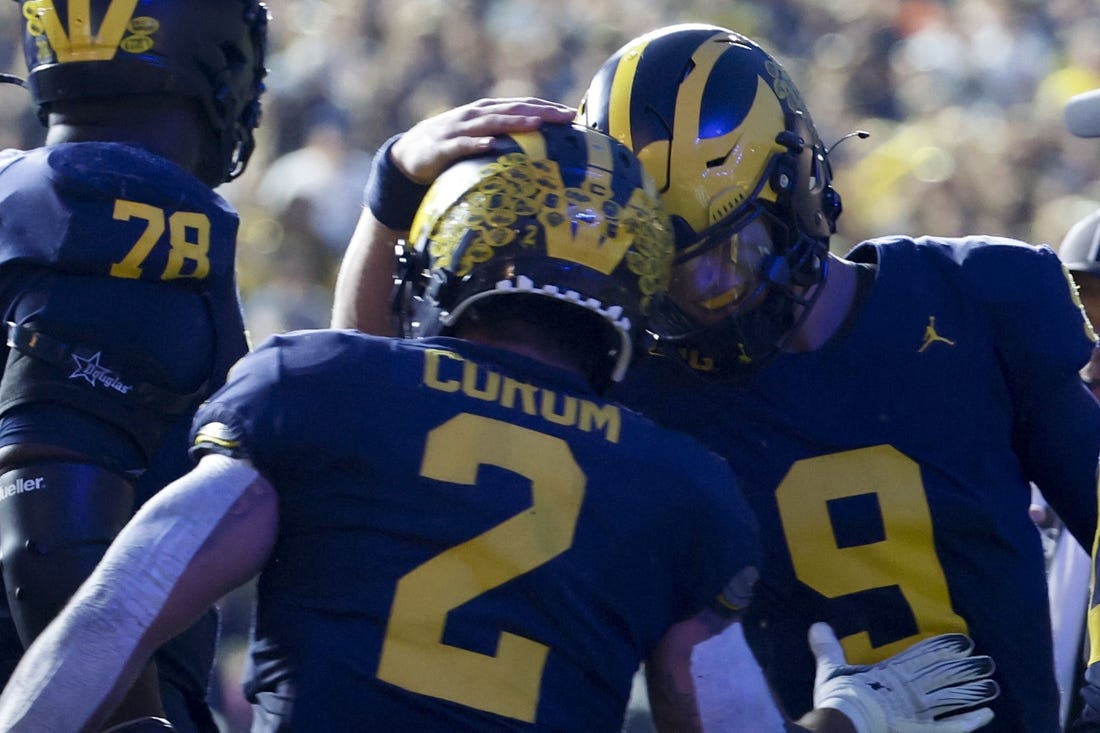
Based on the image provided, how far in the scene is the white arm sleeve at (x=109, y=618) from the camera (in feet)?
6.17

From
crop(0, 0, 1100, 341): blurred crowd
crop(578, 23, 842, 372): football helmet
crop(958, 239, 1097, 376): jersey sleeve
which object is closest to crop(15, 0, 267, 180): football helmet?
crop(578, 23, 842, 372): football helmet

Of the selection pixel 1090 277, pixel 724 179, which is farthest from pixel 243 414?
pixel 1090 277

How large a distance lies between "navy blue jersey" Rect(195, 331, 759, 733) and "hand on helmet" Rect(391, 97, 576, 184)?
447 millimetres

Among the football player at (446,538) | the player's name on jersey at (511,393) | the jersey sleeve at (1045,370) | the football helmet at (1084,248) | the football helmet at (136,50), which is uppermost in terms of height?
the football helmet at (1084,248)

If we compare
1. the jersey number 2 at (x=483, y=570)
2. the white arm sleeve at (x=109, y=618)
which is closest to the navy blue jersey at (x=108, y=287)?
the white arm sleeve at (x=109, y=618)

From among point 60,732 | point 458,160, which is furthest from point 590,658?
point 458,160

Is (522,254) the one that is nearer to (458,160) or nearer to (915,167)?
(458,160)

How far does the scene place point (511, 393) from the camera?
2.15 m

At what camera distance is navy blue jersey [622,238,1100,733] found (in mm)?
2918

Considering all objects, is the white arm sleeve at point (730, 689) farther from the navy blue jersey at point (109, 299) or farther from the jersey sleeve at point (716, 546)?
the navy blue jersey at point (109, 299)

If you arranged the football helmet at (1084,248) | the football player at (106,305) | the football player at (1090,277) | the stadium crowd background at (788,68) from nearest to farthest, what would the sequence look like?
the football player at (106,305) → the football player at (1090,277) → the football helmet at (1084,248) → the stadium crowd background at (788,68)

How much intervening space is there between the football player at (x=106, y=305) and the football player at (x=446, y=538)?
456mm

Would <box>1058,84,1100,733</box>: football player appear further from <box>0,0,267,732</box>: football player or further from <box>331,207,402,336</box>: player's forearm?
<box>0,0,267,732</box>: football player

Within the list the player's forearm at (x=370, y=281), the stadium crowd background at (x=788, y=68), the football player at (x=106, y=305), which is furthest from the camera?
the stadium crowd background at (x=788, y=68)
